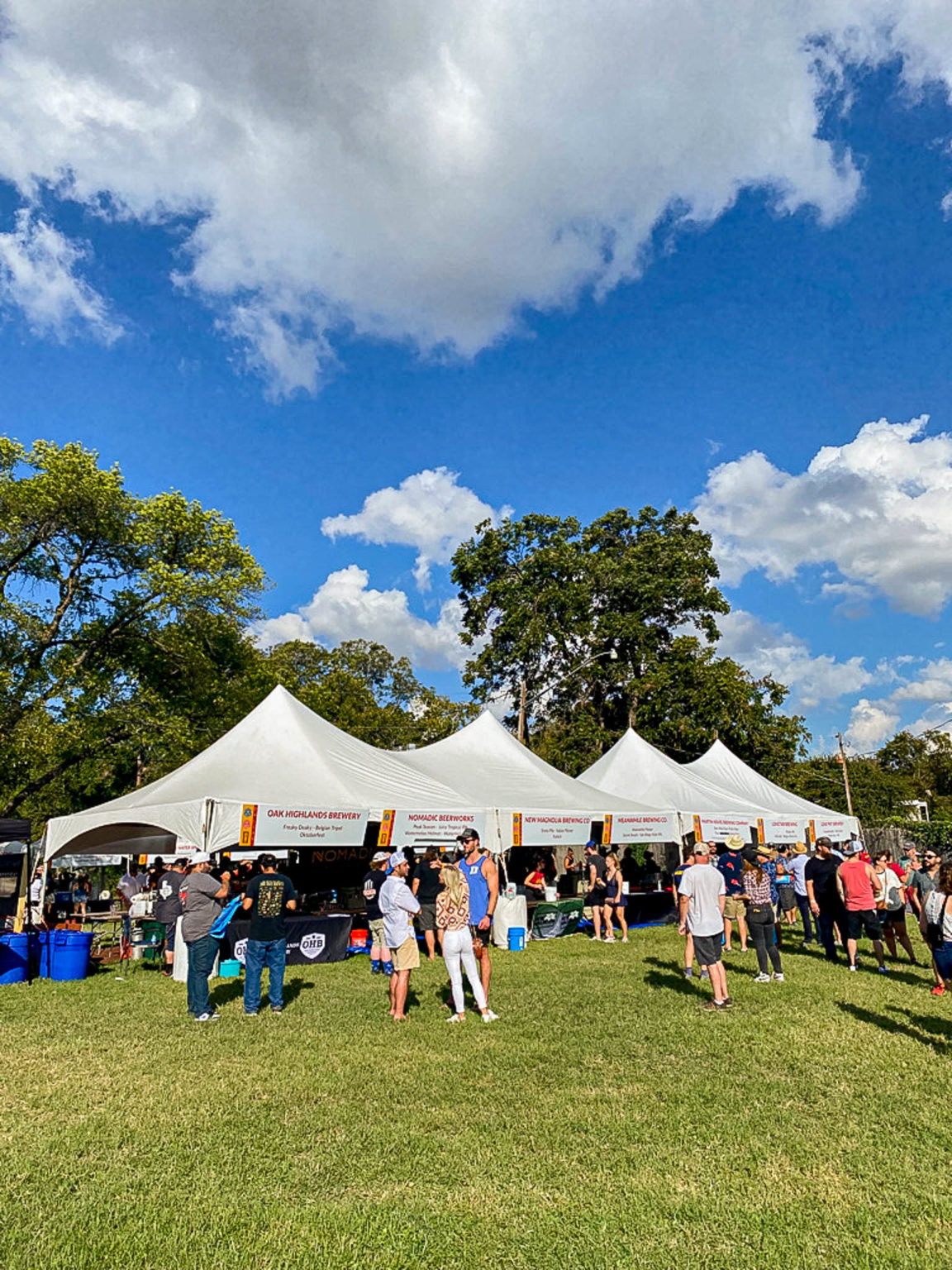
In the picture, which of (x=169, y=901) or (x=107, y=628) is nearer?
(x=169, y=901)

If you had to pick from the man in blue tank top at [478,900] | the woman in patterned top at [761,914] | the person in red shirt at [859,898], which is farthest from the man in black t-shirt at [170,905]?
the person in red shirt at [859,898]

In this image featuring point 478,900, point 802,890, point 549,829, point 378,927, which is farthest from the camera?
point 549,829

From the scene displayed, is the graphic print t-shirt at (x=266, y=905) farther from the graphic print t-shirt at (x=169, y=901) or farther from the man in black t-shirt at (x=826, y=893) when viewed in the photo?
the man in black t-shirt at (x=826, y=893)

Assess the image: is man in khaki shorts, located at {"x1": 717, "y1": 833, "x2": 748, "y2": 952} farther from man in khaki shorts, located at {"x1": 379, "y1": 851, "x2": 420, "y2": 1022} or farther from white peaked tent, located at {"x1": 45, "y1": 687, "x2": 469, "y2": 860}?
man in khaki shorts, located at {"x1": 379, "y1": 851, "x2": 420, "y2": 1022}

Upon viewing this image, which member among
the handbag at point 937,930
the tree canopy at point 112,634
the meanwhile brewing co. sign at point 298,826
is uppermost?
the tree canopy at point 112,634

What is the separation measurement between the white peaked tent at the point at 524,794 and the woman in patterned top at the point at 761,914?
195 inches

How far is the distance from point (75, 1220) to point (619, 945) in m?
11.0

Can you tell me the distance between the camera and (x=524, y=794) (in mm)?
15633

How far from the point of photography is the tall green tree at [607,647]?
3247 cm

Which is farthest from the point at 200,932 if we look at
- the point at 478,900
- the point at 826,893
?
the point at 826,893

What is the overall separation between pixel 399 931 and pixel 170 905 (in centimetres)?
470

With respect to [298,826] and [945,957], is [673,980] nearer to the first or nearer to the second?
[945,957]

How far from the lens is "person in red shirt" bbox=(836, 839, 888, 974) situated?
33.3 feet

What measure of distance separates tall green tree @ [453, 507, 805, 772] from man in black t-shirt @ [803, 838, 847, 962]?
68.0 feet
